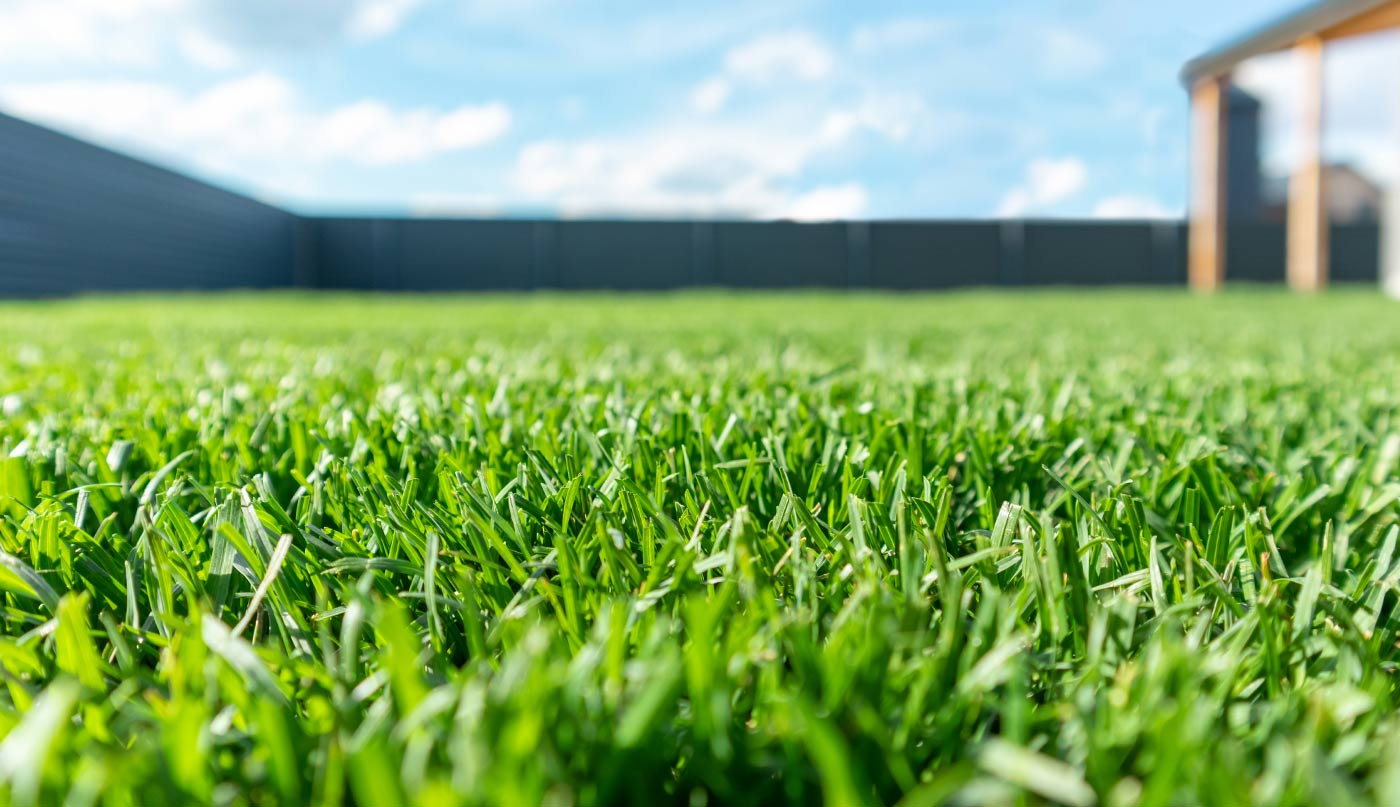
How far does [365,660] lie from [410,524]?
0.61 ft

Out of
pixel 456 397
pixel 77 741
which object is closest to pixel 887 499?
pixel 77 741

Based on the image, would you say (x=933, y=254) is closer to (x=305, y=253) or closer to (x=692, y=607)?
(x=305, y=253)

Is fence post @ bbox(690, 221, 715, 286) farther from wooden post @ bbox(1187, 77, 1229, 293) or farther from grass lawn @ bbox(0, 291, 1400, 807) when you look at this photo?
grass lawn @ bbox(0, 291, 1400, 807)

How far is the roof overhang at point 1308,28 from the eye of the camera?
9.66 m

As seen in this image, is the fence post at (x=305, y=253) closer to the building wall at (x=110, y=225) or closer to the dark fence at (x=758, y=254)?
the dark fence at (x=758, y=254)

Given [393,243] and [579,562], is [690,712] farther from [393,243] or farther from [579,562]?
[393,243]

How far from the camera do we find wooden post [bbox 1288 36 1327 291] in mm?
10547

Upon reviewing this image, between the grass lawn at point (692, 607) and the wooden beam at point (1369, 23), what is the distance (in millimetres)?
10957

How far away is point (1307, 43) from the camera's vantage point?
10.6 metres

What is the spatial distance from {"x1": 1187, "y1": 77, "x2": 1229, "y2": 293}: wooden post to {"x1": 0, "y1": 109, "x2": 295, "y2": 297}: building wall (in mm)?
15749

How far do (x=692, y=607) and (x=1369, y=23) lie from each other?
41.3 feet

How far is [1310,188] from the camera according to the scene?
11133 millimetres

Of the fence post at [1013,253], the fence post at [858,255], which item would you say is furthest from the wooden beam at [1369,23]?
the fence post at [858,255]

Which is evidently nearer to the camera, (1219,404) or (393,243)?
(1219,404)
